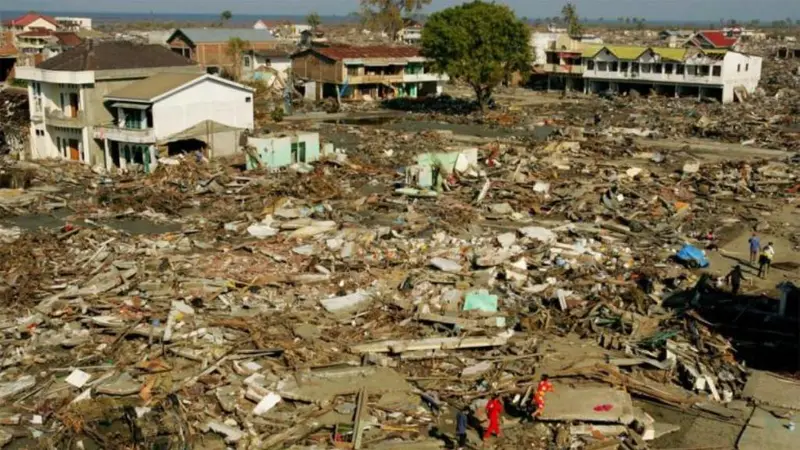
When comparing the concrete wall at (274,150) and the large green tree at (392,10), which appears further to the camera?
the large green tree at (392,10)

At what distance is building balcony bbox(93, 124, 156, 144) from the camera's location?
34.2 metres

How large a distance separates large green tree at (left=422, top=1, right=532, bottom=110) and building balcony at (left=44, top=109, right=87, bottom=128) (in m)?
26.4

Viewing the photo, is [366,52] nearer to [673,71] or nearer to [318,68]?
[318,68]

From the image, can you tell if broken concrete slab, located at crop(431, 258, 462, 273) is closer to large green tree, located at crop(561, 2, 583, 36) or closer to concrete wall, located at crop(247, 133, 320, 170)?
concrete wall, located at crop(247, 133, 320, 170)

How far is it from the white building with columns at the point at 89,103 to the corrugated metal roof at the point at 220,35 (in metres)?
36.9

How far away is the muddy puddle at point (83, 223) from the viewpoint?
2558 cm

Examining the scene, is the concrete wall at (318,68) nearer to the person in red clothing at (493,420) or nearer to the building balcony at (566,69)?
the building balcony at (566,69)

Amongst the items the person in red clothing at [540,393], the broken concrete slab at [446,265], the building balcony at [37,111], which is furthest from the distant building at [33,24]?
the person in red clothing at [540,393]

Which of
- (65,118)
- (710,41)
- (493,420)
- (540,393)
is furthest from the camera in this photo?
(710,41)

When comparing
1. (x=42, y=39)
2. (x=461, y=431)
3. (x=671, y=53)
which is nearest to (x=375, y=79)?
(x=671, y=53)

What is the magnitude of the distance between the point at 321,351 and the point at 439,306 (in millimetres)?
3574

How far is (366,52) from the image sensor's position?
64.6 m

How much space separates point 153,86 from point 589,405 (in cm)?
2830

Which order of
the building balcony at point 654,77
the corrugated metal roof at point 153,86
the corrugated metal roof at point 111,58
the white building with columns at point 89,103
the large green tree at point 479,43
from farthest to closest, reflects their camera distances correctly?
the building balcony at point 654,77, the large green tree at point 479,43, the corrugated metal roof at point 111,58, the white building with columns at point 89,103, the corrugated metal roof at point 153,86
